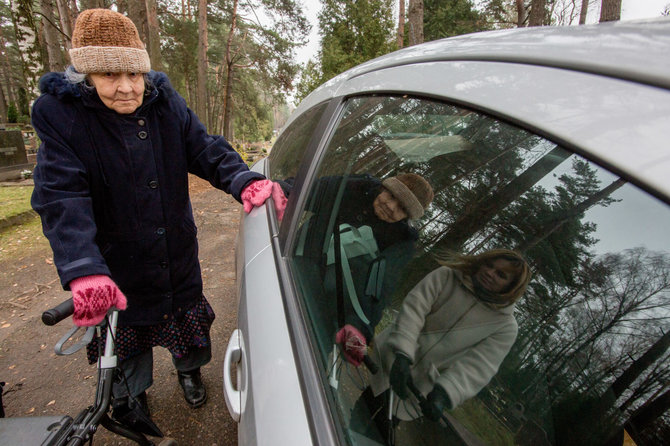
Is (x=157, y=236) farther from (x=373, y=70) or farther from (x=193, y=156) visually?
(x=373, y=70)

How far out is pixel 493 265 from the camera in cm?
64

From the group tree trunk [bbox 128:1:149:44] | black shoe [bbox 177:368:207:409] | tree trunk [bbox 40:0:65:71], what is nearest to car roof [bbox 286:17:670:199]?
black shoe [bbox 177:368:207:409]

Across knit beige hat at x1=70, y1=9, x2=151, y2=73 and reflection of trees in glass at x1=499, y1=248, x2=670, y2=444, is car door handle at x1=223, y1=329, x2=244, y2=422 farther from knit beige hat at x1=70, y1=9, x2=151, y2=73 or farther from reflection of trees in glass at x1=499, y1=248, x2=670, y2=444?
knit beige hat at x1=70, y1=9, x2=151, y2=73

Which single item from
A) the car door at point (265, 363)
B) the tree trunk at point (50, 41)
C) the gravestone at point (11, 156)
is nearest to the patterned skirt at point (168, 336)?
the car door at point (265, 363)

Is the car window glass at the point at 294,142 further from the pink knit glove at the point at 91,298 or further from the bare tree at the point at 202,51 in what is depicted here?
the bare tree at the point at 202,51

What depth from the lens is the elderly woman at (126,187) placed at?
1.33m

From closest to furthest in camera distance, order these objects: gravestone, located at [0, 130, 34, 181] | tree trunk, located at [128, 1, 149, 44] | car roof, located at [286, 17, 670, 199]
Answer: car roof, located at [286, 17, 670, 199] < tree trunk, located at [128, 1, 149, 44] < gravestone, located at [0, 130, 34, 181]

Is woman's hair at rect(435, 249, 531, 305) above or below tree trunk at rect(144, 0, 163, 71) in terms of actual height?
below

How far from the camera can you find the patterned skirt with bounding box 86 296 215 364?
1.79 m

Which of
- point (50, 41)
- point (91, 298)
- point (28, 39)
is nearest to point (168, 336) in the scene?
point (91, 298)

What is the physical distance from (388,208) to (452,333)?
14.7 inches

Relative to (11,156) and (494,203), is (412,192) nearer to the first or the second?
(494,203)

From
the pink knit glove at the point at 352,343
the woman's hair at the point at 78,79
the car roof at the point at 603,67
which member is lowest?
the pink knit glove at the point at 352,343

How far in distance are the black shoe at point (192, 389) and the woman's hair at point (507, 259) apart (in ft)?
6.69
